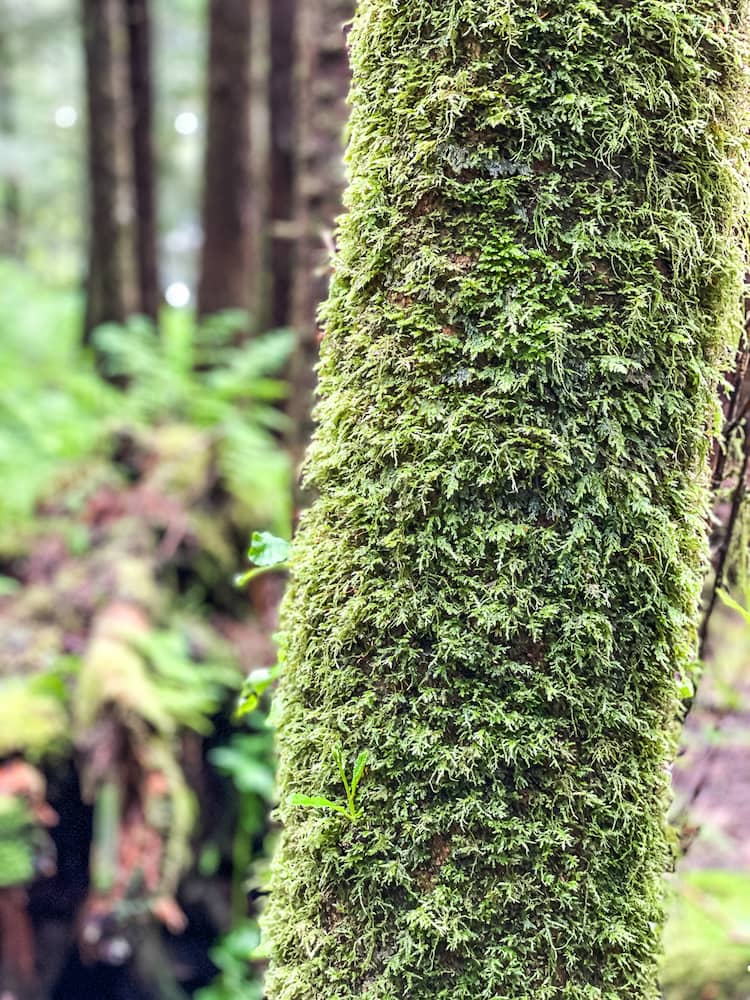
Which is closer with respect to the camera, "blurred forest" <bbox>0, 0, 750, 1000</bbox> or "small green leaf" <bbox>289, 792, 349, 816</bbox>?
"small green leaf" <bbox>289, 792, 349, 816</bbox>

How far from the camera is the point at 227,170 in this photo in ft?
27.9

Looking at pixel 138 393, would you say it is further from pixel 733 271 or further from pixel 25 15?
pixel 25 15

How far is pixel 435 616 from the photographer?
124cm

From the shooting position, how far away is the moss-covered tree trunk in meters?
1.21

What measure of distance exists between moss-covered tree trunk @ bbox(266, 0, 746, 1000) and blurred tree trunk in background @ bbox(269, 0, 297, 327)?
19.0 ft

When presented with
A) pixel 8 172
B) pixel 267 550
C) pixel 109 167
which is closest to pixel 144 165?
pixel 109 167

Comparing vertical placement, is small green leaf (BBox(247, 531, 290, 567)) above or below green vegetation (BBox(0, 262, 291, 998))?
above

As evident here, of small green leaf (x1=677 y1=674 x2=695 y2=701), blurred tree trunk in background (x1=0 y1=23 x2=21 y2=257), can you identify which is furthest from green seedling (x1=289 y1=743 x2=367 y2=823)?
blurred tree trunk in background (x1=0 y1=23 x2=21 y2=257)

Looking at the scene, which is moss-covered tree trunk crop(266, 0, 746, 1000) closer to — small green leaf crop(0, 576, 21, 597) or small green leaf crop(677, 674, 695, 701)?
A: small green leaf crop(677, 674, 695, 701)

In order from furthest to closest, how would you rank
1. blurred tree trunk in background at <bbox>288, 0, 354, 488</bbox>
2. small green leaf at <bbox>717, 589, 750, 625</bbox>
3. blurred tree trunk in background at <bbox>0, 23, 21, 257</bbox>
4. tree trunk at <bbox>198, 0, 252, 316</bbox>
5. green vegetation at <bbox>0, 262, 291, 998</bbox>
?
blurred tree trunk in background at <bbox>0, 23, 21, 257</bbox>, tree trunk at <bbox>198, 0, 252, 316</bbox>, green vegetation at <bbox>0, 262, 291, 998</bbox>, blurred tree trunk in background at <bbox>288, 0, 354, 488</bbox>, small green leaf at <bbox>717, 589, 750, 625</bbox>

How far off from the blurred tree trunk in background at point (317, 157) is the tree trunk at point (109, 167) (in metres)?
4.76

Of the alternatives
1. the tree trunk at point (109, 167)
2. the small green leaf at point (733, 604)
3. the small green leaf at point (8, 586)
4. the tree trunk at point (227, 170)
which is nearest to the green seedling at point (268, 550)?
the small green leaf at point (733, 604)

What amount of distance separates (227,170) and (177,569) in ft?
15.1

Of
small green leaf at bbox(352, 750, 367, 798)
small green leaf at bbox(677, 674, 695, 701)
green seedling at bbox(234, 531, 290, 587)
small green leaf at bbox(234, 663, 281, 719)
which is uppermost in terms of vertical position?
green seedling at bbox(234, 531, 290, 587)
